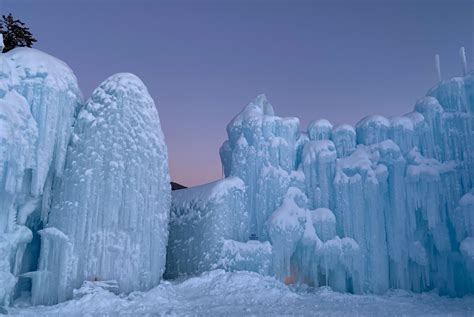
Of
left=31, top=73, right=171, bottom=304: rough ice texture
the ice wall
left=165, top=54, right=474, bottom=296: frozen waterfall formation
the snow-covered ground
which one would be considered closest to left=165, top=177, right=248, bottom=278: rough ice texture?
left=165, top=54, right=474, bottom=296: frozen waterfall formation

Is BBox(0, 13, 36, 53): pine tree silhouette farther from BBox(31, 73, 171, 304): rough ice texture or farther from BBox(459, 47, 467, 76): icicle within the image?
BBox(459, 47, 467, 76): icicle

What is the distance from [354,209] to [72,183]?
11867 millimetres

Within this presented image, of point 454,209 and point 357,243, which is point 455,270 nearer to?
point 454,209

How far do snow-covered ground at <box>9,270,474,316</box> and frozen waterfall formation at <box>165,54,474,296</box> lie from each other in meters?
1.07

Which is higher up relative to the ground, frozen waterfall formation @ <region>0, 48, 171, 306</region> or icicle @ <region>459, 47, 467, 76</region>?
icicle @ <region>459, 47, 467, 76</region>

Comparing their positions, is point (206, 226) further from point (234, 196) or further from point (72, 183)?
point (72, 183)

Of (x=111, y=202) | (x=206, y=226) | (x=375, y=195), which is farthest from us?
(x=375, y=195)

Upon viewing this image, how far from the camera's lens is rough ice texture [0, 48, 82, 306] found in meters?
12.2

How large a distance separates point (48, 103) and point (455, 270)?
58.4 ft

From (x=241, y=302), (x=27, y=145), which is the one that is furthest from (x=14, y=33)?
(x=241, y=302)

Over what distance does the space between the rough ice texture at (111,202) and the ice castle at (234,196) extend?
0.15 ft

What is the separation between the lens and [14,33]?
78.1ft

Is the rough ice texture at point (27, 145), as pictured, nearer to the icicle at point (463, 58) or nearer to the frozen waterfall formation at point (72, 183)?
the frozen waterfall formation at point (72, 183)

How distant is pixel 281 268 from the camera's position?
57.1 ft
